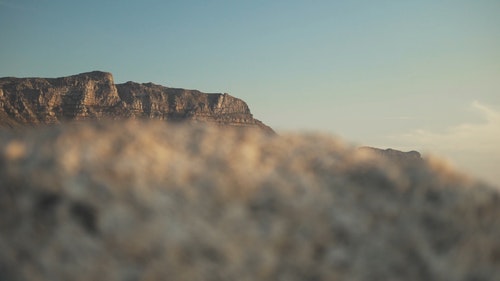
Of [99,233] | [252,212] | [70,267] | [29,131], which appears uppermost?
[29,131]

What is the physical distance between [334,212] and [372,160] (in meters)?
1.15

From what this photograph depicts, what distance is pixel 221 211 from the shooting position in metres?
5.04

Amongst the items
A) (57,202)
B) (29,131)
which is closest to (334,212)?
(57,202)

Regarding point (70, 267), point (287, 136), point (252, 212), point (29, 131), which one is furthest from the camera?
point (287, 136)

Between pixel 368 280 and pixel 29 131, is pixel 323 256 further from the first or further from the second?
pixel 29 131

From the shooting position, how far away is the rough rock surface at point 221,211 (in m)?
4.67

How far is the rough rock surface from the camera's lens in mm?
4672

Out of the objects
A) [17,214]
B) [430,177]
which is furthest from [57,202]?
[430,177]

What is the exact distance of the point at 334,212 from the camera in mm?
5340

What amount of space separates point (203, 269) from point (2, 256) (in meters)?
1.95

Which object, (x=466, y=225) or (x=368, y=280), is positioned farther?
(x=466, y=225)

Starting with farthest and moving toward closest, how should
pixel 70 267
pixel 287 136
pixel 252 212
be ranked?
pixel 287 136, pixel 252 212, pixel 70 267

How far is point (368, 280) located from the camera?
5156 millimetres

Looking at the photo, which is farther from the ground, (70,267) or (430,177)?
(430,177)
